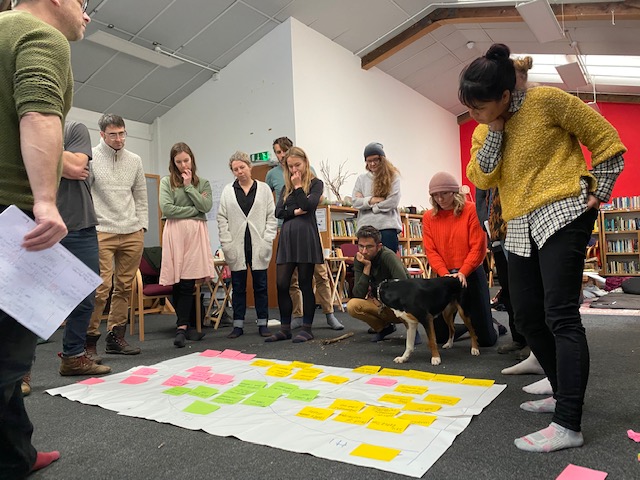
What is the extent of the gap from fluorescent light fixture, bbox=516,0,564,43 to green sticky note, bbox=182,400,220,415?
17.4 feet

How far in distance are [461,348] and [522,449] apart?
1.55m

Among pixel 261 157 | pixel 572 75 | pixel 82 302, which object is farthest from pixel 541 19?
pixel 82 302

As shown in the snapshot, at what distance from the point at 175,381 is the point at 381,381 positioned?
97cm

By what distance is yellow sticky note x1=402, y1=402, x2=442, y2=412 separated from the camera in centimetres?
170

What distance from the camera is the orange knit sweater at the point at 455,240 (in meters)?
2.69

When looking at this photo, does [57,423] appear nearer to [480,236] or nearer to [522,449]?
[522,449]

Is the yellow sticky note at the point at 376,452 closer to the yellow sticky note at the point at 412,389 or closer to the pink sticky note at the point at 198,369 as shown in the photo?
the yellow sticky note at the point at 412,389

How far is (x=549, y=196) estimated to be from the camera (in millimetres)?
1372

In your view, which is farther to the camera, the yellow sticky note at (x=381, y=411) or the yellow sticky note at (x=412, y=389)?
the yellow sticky note at (x=412, y=389)

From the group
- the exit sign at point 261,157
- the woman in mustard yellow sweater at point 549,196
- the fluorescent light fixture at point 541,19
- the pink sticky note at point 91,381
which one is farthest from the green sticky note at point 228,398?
the fluorescent light fixture at point 541,19

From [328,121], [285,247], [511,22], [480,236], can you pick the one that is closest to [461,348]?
[480,236]

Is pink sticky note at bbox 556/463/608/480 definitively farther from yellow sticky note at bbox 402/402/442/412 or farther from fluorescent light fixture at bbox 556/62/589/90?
fluorescent light fixture at bbox 556/62/589/90

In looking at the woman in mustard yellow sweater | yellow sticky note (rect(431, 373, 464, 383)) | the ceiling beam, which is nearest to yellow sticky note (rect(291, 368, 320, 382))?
yellow sticky note (rect(431, 373, 464, 383))

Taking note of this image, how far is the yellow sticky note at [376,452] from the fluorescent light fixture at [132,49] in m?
5.83
